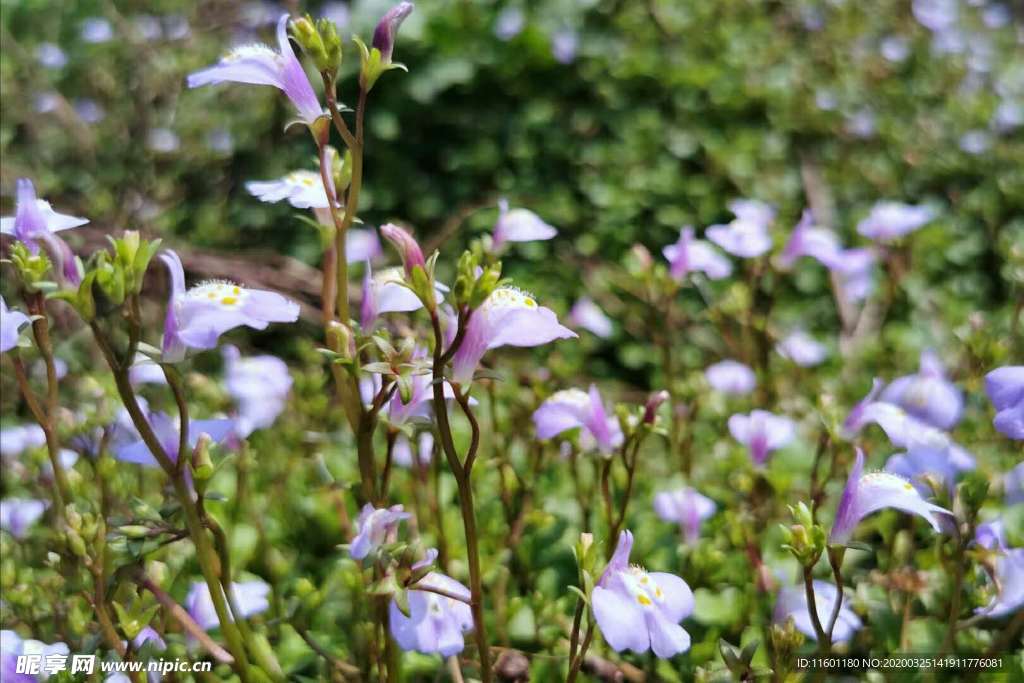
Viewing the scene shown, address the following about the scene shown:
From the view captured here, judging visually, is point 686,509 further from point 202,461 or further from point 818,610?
point 202,461

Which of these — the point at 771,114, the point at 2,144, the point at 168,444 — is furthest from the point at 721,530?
the point at 2,144

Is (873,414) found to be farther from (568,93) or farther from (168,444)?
(568,93)

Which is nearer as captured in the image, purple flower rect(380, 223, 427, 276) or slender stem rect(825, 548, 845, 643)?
purple flower rect(380, 223, 427, 276)

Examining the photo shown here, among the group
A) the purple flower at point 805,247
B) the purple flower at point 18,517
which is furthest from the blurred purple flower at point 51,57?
the purple flower at point 805,247

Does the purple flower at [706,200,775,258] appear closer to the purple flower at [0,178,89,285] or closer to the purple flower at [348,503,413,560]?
the purple flower at [348,503,413,560]

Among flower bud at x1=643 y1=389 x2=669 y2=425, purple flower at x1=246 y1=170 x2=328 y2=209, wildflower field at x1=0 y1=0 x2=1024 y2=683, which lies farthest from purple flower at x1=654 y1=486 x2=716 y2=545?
purple flower at x1=246 y1=170 x2=328 y2=209

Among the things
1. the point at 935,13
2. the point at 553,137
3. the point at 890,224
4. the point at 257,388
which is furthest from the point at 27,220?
the point at 935,13
